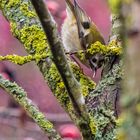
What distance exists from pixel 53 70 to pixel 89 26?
1673 mm

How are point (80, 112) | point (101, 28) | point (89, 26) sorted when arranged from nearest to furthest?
point (80, 112)
point (89, 26)
point (101, 28)

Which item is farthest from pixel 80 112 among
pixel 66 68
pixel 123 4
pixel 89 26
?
pixel 89 26

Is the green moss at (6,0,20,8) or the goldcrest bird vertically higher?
the goldcrest bird

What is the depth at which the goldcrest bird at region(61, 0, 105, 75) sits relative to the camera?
9.95ft

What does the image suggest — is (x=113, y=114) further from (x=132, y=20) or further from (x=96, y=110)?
(x=132, y=20)

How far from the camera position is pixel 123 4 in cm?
42

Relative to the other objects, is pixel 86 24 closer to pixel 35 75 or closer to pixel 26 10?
pixel 35 75

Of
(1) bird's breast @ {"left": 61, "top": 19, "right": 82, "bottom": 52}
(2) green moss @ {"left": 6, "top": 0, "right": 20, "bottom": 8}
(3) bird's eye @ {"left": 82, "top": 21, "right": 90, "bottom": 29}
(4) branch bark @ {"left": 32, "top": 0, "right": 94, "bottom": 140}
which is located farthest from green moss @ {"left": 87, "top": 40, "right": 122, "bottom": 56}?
(1) bird's breast @ {"left": 61, "top": 19, "right": 82, "bottom": 52}

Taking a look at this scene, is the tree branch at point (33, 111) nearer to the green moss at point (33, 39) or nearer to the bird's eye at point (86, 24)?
the green moss at point (33, 39)

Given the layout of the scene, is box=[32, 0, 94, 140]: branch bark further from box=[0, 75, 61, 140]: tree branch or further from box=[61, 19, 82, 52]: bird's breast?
box=[61, 19, 82, 52]: bird's breast

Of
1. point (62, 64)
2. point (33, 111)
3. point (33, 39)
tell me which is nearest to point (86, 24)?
point (33, 39)

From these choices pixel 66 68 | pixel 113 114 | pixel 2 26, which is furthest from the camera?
pixel 2 26

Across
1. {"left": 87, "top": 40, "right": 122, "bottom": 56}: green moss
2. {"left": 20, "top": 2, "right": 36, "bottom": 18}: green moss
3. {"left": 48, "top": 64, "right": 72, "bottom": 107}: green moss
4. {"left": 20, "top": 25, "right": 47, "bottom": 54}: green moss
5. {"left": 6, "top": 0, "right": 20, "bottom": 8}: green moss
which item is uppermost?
{"left": 6, "top": 0, "right": 20, "bottom": 8}: green moss

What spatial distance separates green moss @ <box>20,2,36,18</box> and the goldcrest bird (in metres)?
1.18
